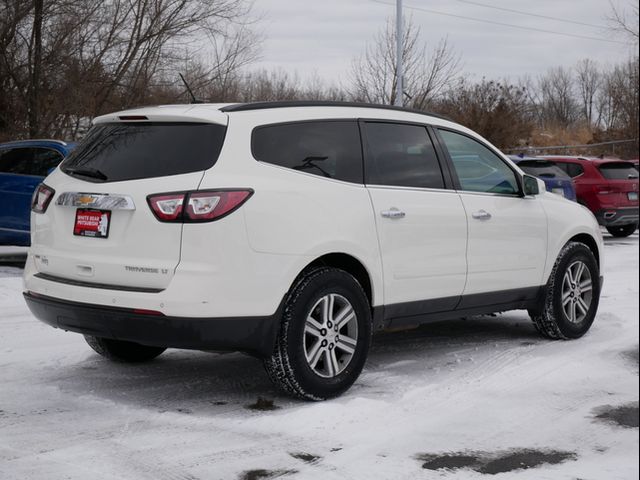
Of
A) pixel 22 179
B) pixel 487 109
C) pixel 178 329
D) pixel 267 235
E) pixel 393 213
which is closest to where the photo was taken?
pixel 178 329

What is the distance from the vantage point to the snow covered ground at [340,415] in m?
4.52

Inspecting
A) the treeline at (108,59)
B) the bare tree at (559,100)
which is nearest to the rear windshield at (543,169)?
the treeline at (108,59)

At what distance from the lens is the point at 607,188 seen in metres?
18.4

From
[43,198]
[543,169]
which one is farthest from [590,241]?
[543,169]

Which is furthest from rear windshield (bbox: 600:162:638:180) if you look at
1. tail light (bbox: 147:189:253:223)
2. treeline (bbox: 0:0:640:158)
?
tail light (bbox: 147:189:253:223)

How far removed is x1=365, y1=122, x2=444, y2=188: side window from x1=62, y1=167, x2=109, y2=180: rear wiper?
1644mm

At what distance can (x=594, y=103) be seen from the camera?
6781cm

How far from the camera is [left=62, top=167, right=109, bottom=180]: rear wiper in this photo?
5633 millimetres

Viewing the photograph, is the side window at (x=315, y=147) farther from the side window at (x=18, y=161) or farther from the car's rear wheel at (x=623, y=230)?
the car's rear wheel at (x=623, y=230)

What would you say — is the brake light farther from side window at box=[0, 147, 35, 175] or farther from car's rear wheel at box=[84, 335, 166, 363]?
side window at box=[0, 147, 35, 175]

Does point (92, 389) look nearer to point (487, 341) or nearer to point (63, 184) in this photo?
point (63, 184)

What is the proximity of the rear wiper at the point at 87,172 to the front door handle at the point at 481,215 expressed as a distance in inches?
102

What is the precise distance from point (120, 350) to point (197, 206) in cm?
193

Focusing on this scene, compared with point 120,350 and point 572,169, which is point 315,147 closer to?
point 120,350
